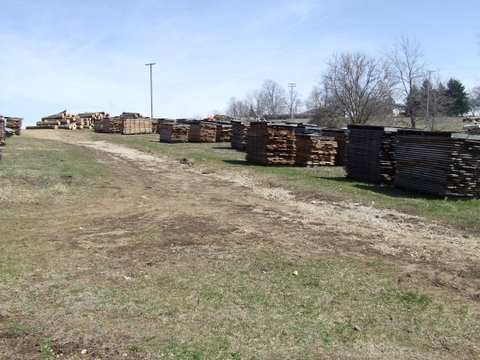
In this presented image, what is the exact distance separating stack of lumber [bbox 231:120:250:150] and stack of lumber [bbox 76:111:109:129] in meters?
26.0

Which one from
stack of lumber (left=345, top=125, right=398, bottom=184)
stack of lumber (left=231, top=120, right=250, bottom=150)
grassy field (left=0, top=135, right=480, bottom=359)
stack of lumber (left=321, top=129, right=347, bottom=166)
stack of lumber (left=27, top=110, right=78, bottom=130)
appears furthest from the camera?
stack of lumber (left=27, top=110, right=78, bottom=130)

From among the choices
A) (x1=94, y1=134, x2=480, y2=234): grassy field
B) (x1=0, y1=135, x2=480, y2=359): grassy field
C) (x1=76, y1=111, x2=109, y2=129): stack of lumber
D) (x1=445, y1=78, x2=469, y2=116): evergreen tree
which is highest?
(x1=445, y1=78, x2=469, y2=116): evergreen tree

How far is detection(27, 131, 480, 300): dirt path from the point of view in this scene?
275 inches

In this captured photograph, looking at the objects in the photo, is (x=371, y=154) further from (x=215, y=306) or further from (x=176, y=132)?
(x=176, y=132)

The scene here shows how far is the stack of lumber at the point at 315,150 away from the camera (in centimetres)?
2108

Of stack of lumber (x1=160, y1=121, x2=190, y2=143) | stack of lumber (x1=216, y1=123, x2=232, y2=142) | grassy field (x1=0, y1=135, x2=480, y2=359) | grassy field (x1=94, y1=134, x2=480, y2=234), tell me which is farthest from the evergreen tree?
grassy field (x1=0, y1=135, x2=480, y2=359)

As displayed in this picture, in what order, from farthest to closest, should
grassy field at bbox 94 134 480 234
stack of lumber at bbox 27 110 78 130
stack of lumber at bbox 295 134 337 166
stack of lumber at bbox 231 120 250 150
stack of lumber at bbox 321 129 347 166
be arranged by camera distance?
stack of lumber at bbox 27 110 78 130 < stack of lumber at bbox 231 120 250 150 < stack of lumber at bbox 321 129 347 166 < stack of lumber at bbox 295 134 337 166 < grassy field at bbox 94 134 480 234

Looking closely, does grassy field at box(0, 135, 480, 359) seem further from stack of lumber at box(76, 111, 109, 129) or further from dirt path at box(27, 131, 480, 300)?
stack of lumber at box(76, 111, 109, 129)

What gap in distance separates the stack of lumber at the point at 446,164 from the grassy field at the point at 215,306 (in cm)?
693

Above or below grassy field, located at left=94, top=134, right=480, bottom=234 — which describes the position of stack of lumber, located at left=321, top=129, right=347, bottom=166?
above

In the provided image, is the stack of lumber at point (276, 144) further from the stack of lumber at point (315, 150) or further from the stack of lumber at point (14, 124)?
the stack of lumber at point (14, 124)

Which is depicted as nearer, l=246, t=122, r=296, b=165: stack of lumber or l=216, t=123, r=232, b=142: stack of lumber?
l=246, t=122, r=296, b=165: stack of lumber

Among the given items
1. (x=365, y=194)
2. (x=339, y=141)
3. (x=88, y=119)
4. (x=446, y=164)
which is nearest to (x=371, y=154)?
(x=365, y=194)

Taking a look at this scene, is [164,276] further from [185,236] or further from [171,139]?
[171,139]
